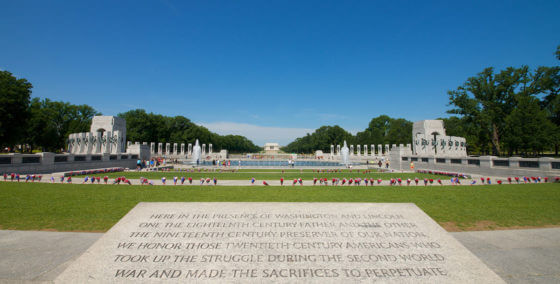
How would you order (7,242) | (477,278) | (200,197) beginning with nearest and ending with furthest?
(477,278), (7,242), (200,197)

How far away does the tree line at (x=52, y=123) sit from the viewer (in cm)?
3628

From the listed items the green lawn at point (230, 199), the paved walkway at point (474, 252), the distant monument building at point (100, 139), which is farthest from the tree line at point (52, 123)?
the paved walkway at point (474, 252)

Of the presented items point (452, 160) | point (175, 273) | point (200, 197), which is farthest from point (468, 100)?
point (175, 273)

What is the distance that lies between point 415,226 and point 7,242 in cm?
962

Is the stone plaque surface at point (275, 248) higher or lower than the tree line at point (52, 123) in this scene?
lower

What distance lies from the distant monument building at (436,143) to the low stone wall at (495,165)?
50.0 ft

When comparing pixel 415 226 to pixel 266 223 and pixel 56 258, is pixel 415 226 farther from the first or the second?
pixel 56 258

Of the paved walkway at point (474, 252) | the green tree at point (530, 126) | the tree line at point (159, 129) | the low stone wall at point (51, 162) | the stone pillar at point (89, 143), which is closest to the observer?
the paved walkway at point (474, 252)

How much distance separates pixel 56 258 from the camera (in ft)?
17.6

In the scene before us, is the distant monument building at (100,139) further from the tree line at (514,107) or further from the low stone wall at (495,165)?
the tree line at (514,107)

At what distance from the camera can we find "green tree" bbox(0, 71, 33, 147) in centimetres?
3467

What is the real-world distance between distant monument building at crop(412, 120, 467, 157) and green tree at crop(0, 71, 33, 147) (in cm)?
6603

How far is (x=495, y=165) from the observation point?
2345 centimetres

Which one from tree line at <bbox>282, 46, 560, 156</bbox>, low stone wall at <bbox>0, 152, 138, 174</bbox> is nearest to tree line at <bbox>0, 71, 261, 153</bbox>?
low stone wall at <bbox>0, 152, 138, 174</bbox>
